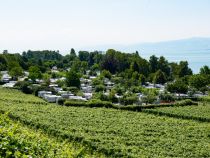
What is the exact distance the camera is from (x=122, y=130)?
2439cm

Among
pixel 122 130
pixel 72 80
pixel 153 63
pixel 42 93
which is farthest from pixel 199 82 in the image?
pixel 122 130

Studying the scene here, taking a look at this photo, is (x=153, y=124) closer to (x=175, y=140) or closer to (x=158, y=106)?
(x=175, y=140)

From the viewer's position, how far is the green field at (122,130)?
19625 millimetres

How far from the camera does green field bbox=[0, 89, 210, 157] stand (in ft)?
64.4

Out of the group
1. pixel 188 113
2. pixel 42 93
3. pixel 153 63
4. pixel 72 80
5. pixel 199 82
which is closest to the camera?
pixel 188 113

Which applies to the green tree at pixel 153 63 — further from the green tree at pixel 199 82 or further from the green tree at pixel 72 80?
the green tree at pixel 72 80

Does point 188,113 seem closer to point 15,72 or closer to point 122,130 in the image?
point 122,130

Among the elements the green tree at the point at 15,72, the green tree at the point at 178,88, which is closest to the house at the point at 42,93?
the green tree at the point at 15,72

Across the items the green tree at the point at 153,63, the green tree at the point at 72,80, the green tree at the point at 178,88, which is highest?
the green tree at the point at 153,63

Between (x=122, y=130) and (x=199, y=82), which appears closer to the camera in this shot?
(x=122, y=130)

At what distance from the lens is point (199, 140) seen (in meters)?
23.1

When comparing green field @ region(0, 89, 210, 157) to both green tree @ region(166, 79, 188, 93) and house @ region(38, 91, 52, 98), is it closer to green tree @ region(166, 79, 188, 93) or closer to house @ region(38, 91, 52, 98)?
house @ region(38, 91, 52, 98)

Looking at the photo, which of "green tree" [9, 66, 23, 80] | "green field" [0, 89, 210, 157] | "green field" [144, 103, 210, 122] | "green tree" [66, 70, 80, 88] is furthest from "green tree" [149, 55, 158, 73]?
"green field" [0, 89, 210, 157]

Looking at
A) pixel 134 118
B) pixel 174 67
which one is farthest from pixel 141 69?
pixel 134 118
